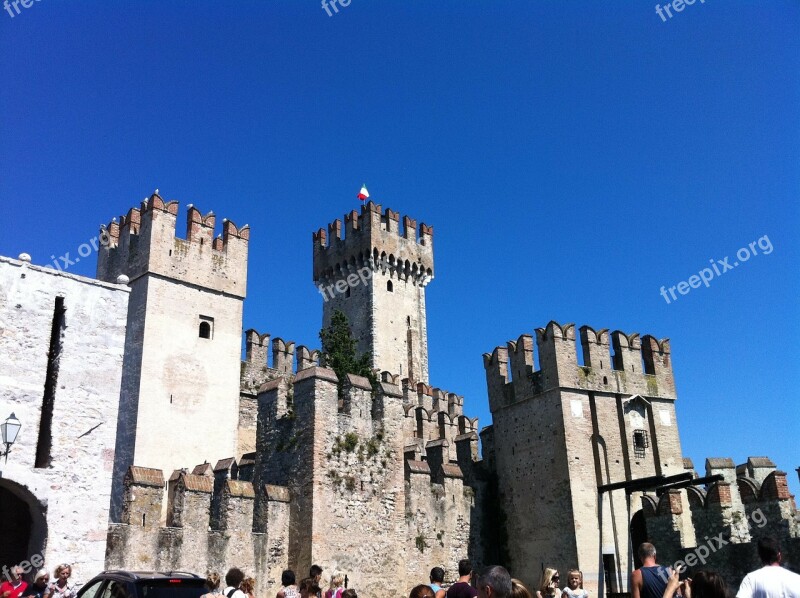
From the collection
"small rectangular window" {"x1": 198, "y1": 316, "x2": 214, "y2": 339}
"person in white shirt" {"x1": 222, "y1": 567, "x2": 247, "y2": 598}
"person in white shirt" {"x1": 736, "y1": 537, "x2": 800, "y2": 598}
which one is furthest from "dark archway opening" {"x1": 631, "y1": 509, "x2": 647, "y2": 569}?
"person in white shirt" {"x1": 736, "y1": 537, "x2": 800, "y2": 598}

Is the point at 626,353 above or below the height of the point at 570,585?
above

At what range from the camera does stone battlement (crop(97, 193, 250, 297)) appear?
28.2m

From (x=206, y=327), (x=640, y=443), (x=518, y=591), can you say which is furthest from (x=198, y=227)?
(x=518, y=591)

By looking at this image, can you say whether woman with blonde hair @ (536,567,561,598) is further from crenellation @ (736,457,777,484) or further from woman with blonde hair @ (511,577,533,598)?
crenellation @ (736,457,777,484)

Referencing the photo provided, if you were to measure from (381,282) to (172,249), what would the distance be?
24995mm

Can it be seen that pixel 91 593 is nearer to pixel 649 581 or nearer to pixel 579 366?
pixel 649 581

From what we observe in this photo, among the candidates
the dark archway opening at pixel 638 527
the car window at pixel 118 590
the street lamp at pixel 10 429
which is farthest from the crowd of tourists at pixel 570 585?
the dark archway opening at pixel 638 527

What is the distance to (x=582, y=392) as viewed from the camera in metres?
26.8

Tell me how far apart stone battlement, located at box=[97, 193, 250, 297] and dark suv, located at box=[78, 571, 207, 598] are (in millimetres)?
18132

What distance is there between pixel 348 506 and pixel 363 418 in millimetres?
2674

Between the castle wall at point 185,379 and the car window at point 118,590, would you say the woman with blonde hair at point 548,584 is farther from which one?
the castle wall at point 185,379

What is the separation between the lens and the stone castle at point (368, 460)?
20672mm

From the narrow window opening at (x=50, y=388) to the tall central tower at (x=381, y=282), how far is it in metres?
33.3

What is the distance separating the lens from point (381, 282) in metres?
52.6
